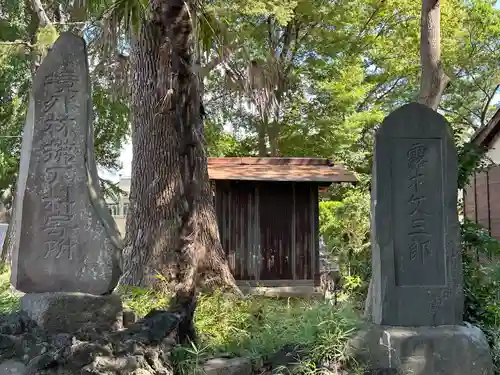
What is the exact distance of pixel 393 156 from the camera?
16.2 feet

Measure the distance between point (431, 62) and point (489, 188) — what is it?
15.8ft

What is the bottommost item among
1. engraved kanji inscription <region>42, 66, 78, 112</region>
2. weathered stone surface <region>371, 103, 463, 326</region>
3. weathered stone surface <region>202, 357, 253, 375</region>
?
weathered stone surface <region>202, 357, 253, 375</region>

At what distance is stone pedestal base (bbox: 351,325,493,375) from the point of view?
15.4ft

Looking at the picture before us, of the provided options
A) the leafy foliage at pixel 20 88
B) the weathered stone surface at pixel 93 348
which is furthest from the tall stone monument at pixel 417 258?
the leafy foliage at pixel 20 88

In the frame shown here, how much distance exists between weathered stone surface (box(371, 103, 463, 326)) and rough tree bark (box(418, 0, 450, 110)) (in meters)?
4.91

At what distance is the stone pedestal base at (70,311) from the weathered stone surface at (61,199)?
120 millimetres

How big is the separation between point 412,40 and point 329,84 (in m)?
3.41

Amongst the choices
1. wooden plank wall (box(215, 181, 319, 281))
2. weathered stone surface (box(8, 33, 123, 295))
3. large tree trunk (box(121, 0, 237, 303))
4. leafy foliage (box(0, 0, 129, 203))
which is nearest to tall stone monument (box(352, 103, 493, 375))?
weathered stone surface (box(8, 33, 123, 295))

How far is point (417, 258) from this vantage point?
4875 millimetres

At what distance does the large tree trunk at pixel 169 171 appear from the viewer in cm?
838

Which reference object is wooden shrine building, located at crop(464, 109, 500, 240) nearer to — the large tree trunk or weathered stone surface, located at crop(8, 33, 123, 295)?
the large tree trunk

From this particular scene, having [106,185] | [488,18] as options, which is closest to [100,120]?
[106,185]

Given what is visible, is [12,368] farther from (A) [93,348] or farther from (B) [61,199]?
(B) [61,199]

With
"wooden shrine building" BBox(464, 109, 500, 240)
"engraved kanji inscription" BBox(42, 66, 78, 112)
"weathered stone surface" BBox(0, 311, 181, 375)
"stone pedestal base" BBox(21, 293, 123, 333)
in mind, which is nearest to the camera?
"weathered stone surface" BBox(0, 311, 181, 375)
